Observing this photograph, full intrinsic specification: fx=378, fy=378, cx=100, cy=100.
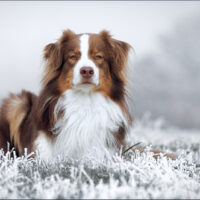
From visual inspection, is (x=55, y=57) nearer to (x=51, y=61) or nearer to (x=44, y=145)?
(x=51, y=61)

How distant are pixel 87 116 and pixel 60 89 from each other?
1.64ft

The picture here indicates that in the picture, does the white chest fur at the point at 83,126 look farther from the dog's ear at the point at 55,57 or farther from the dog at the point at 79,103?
the dog's ear at the point at 55,57

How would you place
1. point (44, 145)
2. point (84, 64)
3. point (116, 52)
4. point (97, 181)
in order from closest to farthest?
point (97, 181) → point (84, 64) → point (44, 145) → point (116, 52)

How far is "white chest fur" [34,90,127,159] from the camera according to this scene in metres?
4.86

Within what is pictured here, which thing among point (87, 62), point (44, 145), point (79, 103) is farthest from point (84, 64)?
point (44, 145)

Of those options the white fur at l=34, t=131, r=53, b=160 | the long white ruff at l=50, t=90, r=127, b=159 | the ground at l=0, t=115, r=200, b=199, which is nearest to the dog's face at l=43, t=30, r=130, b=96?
the long white ruff at l=50, t=90, r=127, b=159

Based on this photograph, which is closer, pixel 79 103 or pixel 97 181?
pixel 97 181

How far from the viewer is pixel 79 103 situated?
490cm

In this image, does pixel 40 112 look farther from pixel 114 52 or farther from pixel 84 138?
pixel 114 52

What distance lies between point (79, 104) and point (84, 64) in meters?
0.58

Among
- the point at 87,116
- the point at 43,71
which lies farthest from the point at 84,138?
the point at 43,71

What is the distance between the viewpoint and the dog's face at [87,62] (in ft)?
15.2

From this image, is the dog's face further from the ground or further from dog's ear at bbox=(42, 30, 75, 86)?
the ground

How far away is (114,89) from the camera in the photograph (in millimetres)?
5039
